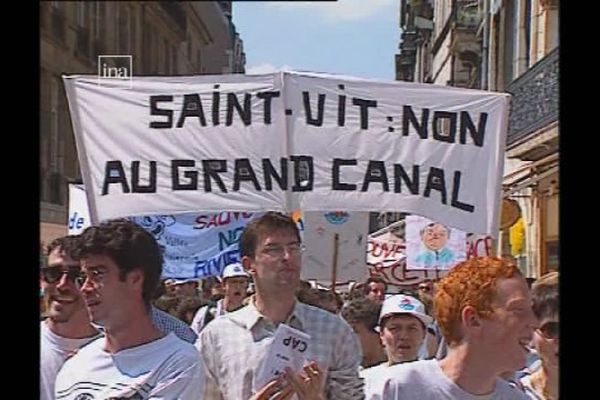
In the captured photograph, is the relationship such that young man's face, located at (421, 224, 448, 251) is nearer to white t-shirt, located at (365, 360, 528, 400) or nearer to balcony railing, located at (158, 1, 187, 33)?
white t-shirt, located at (365, 360, 528, 400)

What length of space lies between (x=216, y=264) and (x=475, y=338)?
0.73 meters

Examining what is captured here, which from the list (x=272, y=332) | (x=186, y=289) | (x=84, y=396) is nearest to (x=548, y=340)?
(x=272, y=332)

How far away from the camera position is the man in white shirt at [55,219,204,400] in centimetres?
270

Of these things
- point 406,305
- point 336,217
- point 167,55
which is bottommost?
point 406,305

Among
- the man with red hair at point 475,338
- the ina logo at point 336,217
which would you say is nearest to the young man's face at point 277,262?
the ina logo at point 336,217

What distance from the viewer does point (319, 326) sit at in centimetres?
277

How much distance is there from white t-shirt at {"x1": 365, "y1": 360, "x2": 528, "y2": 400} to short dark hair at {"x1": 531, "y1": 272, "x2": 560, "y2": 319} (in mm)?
205

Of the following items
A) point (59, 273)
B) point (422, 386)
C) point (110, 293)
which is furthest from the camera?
point (59, 273)

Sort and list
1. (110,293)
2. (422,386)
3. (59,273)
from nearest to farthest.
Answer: (422,386), (110,293), (59,273)

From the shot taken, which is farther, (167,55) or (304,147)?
(167,55)

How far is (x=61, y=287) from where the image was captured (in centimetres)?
291

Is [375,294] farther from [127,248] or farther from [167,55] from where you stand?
[167,55]

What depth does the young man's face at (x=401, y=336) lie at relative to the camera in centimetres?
278
